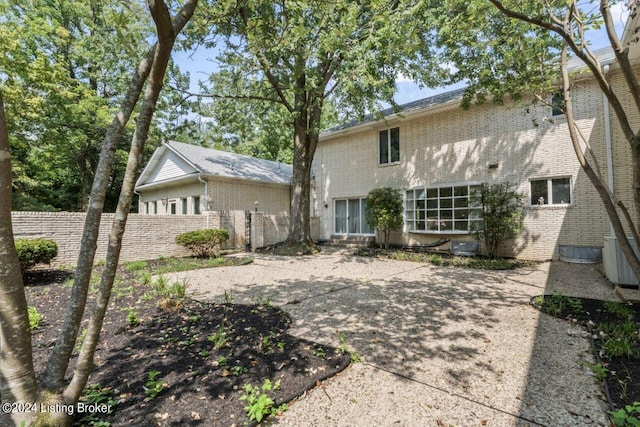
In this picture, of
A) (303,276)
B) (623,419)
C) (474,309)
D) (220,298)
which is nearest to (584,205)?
(474,309)

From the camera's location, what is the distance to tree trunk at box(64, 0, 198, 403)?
1.91m

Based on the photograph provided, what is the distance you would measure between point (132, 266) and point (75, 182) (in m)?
18.2

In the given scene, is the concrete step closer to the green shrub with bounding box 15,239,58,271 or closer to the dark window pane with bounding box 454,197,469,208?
the dark window pane with bounding box 454,197,469,208

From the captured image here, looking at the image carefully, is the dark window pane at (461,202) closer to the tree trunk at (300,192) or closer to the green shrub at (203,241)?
the tree trunk at (300,192)

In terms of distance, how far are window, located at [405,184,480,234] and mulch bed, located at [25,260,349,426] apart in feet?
27.9

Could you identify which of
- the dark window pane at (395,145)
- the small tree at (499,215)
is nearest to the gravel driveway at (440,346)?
the small tree at (499,215)

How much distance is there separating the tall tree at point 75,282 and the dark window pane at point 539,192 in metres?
10.7

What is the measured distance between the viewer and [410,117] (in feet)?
39.8

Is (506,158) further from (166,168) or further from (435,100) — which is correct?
(166,168)

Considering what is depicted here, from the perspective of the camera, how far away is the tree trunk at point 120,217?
1.91 m

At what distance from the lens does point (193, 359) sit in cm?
289

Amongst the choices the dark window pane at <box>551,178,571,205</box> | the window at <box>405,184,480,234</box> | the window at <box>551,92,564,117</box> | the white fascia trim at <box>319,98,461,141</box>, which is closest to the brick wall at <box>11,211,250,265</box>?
the white fascia trim at <box>319,98,461,141</box>

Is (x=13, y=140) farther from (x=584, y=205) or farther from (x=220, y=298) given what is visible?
(x=584, y=205)

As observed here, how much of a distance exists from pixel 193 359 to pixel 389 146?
39.2ft
